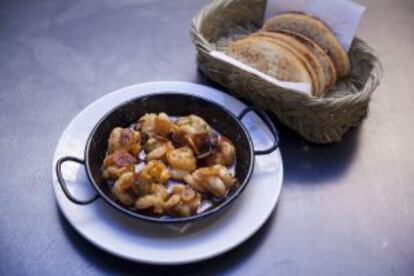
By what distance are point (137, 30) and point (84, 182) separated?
0.54 meters

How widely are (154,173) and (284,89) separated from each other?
0.97 ft

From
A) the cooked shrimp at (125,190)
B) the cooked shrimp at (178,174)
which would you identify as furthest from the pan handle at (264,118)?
the cooked shrimp at (125,190)

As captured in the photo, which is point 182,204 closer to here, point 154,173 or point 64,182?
point 154,173

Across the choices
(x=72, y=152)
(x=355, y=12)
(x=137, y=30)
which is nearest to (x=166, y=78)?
(x=137, y=30)

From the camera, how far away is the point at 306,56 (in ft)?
3.51

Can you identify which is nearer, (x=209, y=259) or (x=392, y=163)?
(x=209, y=259)

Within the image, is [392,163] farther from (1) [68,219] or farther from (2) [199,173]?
(1) [68,219]

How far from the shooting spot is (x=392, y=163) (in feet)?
3.35

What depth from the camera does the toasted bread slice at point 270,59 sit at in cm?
104

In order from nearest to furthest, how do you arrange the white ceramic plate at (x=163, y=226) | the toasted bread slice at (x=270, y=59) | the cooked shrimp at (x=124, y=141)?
the white ceramic plate at (x=163, y=226)
the cooked shrimp at (x=124, y=141)
the toasted bread slice at (x=270, y=59)

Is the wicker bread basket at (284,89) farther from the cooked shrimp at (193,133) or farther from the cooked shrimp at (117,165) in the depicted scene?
the cooked shrimp at (117,165)

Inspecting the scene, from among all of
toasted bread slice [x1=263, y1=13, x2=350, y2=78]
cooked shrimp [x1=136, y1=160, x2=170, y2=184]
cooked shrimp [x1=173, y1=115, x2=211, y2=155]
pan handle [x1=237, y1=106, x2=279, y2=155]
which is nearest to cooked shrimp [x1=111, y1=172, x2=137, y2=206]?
cooked shrimp [x1=136, y1=160, x2=170, y2=184]

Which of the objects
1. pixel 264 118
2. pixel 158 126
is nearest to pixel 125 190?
pixel 158 126

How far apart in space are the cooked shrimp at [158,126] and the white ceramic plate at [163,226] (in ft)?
0.41
